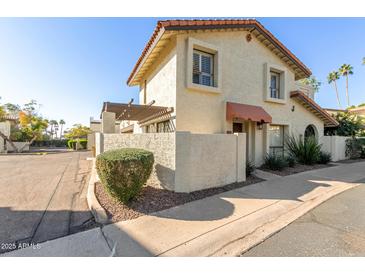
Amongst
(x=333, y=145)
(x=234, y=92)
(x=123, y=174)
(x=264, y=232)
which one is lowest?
(x=264, y=232)

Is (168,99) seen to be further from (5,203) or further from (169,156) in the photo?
(5,203)

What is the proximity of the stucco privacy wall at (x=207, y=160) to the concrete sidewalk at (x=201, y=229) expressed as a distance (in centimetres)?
73

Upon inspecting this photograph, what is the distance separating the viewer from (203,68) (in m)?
9.09

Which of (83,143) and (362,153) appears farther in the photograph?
(83,143)

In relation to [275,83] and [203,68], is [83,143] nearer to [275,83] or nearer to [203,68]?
[203,68]

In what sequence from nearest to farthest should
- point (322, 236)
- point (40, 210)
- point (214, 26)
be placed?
1. point (322, 236)
2. point (40, 210)
3. point (214, 26)

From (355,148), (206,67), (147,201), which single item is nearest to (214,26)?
(206,67)

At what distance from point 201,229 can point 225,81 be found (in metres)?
7.45

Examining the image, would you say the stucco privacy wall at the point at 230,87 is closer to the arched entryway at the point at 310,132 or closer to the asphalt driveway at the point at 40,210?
the arched entryway at the point at 310,132

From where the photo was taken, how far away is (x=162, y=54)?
9.40 meters

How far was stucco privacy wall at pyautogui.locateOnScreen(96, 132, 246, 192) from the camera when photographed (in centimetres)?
602

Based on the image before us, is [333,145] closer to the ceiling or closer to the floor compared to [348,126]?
closer to the floor

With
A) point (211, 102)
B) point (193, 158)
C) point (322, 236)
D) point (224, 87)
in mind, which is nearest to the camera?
point (322, 236)
